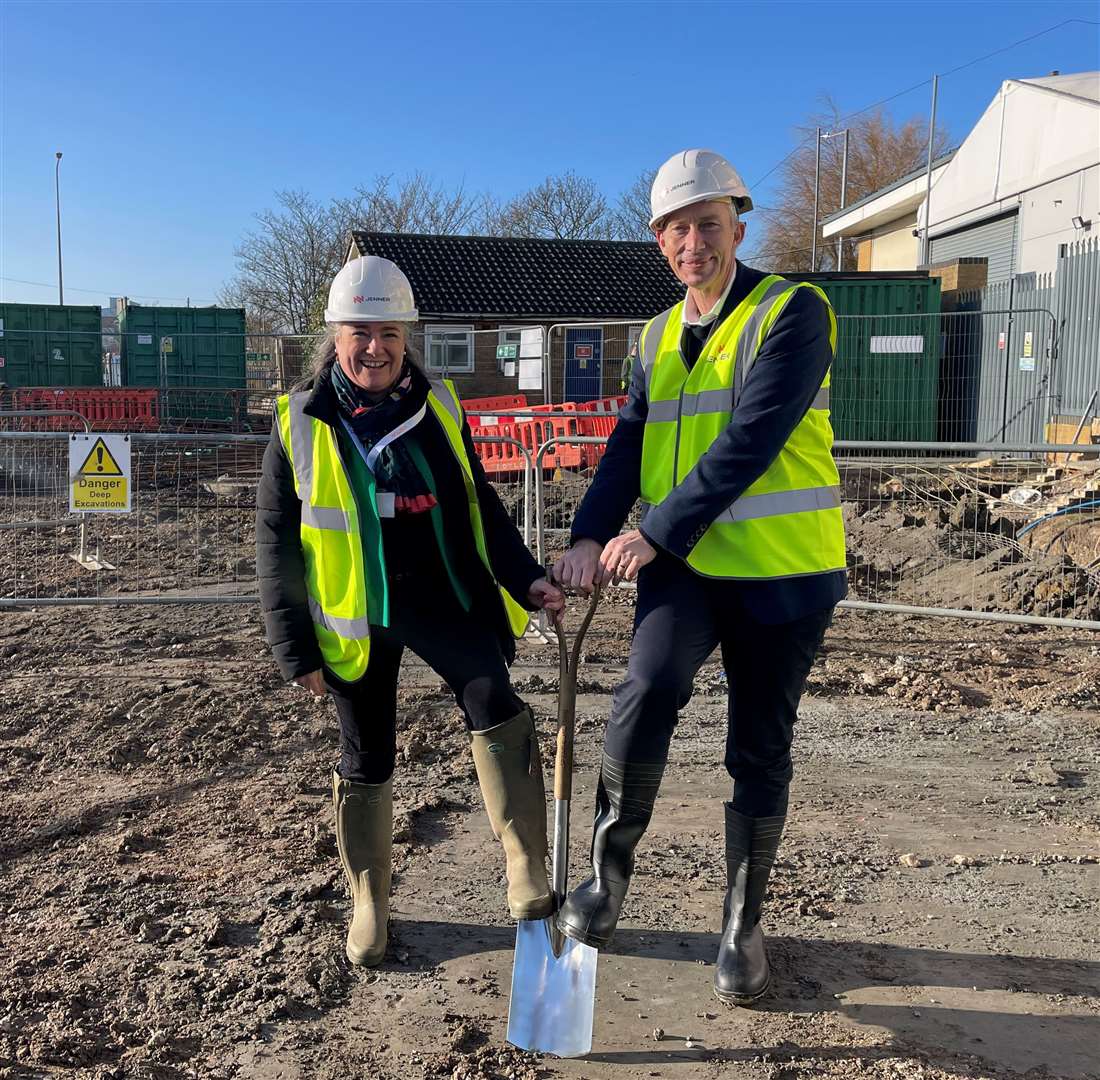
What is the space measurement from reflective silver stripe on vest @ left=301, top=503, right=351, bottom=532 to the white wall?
59.8 ft

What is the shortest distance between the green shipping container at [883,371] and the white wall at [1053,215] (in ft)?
9.46

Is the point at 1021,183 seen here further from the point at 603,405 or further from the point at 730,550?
the point at 730,550

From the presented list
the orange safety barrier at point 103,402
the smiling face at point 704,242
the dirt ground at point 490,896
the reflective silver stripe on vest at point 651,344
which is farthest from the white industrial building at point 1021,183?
the orange safety barrier at point 103,402

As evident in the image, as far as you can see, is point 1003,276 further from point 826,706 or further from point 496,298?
point 826,706

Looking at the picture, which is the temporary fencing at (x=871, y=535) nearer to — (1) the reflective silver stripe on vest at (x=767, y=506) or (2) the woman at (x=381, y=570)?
(2) the woman at (x=381, y=570)

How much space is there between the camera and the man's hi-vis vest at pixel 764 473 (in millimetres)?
2932

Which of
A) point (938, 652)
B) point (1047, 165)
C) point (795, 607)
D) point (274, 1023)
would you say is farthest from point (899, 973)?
point (1047, 165)

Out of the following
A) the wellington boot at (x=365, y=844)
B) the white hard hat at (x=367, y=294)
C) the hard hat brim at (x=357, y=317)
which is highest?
the white hard hat at (x=367, y=294)

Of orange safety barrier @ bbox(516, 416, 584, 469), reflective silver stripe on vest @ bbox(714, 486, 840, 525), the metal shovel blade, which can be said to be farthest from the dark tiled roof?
the metal shovel blade

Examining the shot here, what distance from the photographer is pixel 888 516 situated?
10961 mm

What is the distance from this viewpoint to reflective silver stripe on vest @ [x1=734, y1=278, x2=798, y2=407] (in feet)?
9.64

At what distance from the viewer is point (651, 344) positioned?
10.7 feet

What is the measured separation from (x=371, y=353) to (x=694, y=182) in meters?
1.07

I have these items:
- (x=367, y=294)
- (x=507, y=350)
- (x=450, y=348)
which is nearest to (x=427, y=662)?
(x=367, y=294)
